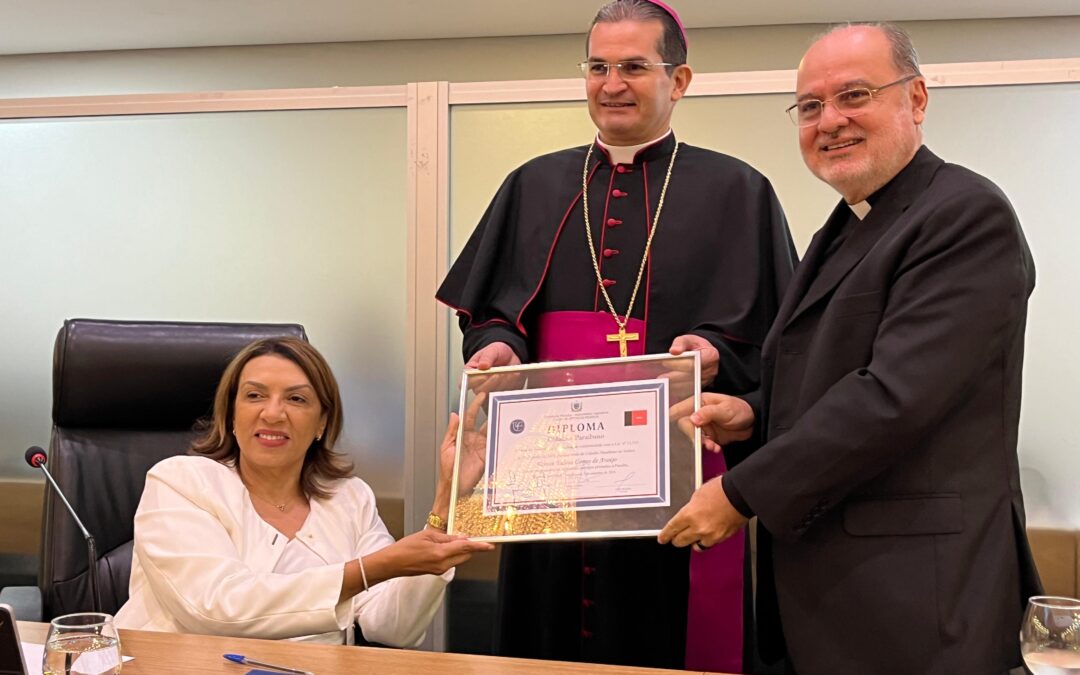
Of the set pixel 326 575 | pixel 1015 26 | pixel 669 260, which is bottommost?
pixel 326 575

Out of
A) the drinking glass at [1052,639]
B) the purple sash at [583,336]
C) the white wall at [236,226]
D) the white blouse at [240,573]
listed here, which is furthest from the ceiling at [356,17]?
the drinking glass at [1052,639]

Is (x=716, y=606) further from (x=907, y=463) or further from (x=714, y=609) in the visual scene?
(x=907, y=463)

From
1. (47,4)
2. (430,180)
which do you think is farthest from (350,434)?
(47,4)

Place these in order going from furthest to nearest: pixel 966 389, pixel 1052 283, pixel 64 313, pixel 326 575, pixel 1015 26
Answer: pixel 1015 26 < pixel 64 313 < pixel 1052 283 < pixel 326 575 < pixel 966 389

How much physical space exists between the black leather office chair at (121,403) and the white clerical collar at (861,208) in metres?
1.52

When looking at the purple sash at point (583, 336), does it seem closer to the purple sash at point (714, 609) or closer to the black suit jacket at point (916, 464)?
the purple sash at point (714, 609)

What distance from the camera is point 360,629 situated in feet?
7.30

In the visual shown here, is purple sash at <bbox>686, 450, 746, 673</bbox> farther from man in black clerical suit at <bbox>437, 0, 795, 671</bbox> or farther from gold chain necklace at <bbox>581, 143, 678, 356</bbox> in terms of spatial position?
gold chain necklace at <bbox>581, 143, 678, 356</bbox>

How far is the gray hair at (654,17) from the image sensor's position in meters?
2.34

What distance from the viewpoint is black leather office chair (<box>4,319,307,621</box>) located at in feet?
8.98

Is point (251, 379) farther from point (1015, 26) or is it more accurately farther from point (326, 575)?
point (1015, 26)

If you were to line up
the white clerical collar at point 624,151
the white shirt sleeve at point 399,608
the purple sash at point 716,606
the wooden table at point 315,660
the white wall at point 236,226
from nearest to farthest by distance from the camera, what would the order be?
the wooden table at point 315,660 < the white shirt sleeve at point 399,608 < the purple sash at point 716,606 < the white clerical collar at point 624,151 < the white wall at point 236,226

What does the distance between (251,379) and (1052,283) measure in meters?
2.09

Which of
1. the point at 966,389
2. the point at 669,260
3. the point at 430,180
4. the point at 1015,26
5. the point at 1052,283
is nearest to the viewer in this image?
the point at 966,389
